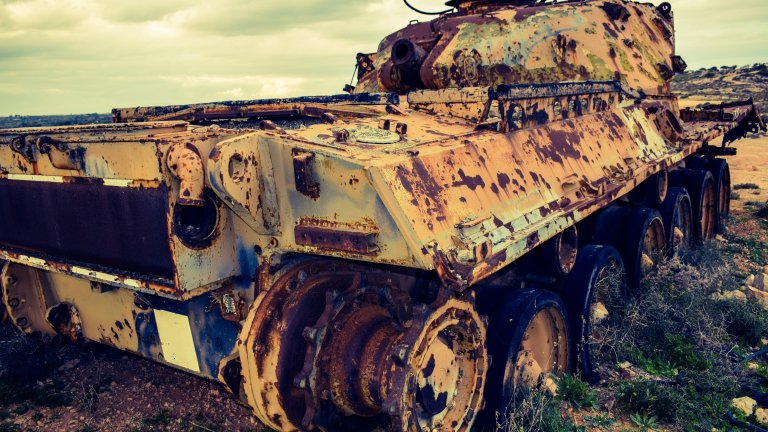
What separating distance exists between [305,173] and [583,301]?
92.3 inches

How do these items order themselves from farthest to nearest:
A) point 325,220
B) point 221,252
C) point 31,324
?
point 31,324 → point 221,252 → point 325,220

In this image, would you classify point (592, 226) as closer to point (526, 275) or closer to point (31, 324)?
point (526, 275)

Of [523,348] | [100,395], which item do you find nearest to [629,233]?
[523,348]

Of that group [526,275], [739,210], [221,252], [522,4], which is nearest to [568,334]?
[526,275]

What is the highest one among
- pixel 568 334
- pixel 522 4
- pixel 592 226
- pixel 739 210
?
pixel 522 4

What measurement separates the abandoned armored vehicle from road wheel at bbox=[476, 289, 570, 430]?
1 cm

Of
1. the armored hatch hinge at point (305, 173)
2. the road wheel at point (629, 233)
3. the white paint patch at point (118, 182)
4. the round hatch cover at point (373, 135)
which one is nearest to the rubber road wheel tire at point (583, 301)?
the road wheel at point (629, 233)

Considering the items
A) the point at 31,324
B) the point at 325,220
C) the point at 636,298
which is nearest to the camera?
the point at 325,220

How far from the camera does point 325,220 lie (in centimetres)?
295

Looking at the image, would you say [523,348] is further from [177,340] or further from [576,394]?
[177,340]

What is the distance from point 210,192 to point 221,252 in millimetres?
363

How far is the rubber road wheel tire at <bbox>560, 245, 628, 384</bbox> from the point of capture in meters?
4.21

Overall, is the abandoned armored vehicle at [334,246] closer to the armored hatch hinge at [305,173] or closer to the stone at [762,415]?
the armored hatch hinge at [305,173]

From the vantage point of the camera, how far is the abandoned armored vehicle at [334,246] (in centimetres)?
284
